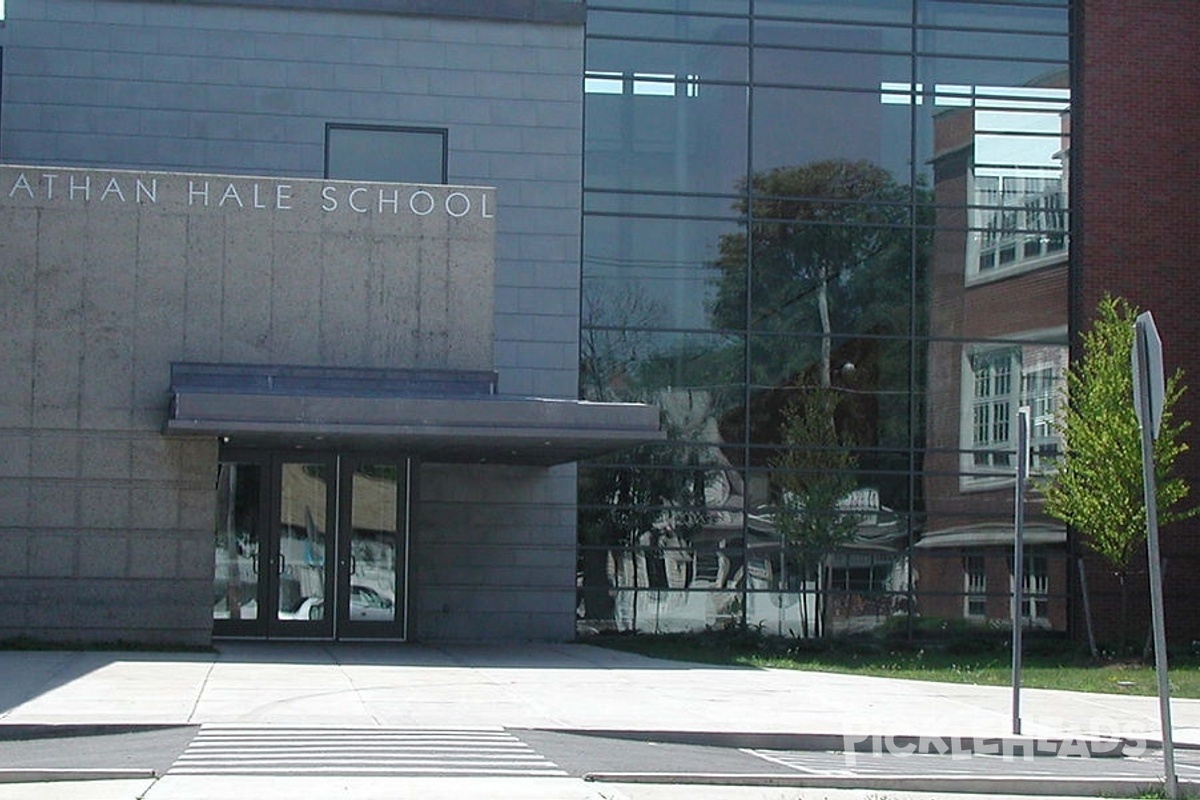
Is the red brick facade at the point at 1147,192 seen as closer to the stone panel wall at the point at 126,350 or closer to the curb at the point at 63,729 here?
the stone panel wall at the point at 126,350

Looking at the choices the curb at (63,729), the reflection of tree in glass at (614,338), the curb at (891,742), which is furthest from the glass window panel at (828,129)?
the curb at (63,729)

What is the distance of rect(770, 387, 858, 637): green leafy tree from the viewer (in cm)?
2859

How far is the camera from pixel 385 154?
28.1 m

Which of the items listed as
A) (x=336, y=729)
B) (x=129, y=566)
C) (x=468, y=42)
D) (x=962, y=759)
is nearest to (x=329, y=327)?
(x=129, y=566)

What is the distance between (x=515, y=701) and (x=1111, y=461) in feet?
44.6

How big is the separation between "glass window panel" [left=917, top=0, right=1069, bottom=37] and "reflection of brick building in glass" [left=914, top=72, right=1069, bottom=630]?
0.99m

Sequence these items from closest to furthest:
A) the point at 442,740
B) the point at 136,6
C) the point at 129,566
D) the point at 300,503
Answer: the point at 442,740 < the point at 129,566 < the point at 300,503 < the point at 136,6

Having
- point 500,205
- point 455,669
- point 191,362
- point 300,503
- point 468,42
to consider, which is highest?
point 468,42

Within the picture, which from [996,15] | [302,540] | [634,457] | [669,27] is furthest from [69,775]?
[996,15]

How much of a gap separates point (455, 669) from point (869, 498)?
34.8ft

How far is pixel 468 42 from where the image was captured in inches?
1118

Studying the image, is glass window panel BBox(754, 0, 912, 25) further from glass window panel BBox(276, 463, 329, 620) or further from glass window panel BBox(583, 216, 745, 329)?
glass window panel BBox(276, 463, 329, 620)

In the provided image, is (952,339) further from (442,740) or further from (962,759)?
(442,740)

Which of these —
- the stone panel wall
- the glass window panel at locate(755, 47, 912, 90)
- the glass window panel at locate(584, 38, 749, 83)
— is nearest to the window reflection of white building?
the glass window panel at locate(584, 38, 749, 83)
